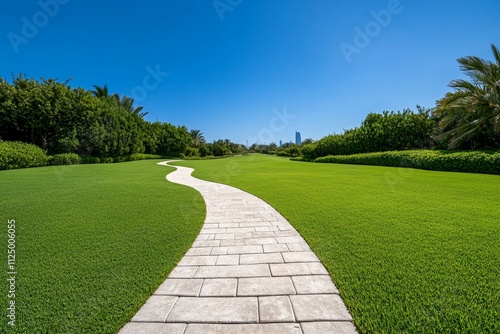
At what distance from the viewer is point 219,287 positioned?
2.50m

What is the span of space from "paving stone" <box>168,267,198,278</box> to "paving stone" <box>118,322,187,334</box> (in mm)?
777

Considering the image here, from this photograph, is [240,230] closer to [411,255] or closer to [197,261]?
[197,261]

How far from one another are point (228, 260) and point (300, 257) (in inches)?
41.5

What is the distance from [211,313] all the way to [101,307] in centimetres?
114

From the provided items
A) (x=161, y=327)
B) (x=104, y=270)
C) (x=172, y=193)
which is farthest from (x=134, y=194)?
(x=161, y=327)

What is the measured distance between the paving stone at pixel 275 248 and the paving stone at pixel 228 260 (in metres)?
0.50

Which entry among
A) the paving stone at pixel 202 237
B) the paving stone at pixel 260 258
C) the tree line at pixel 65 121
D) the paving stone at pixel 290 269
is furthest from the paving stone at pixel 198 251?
the tree line at pixel 65 121

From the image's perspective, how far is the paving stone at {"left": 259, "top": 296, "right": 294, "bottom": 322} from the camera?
1998 mm

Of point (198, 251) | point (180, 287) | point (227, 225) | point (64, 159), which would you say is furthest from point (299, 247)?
point (64, 159)

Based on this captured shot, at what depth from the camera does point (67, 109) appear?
2217 centimetres

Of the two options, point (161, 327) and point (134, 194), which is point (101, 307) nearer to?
point (161, 327)

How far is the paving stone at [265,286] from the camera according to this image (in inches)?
93.4

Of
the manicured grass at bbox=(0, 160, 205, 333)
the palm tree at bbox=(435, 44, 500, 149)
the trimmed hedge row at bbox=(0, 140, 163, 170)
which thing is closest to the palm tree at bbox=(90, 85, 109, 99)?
the trimmed hedge row at bbox=(0, 140, 163, 170)

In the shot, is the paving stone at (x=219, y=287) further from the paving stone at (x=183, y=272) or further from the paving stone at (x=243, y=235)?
the paving stone at (x=243, y=235)
